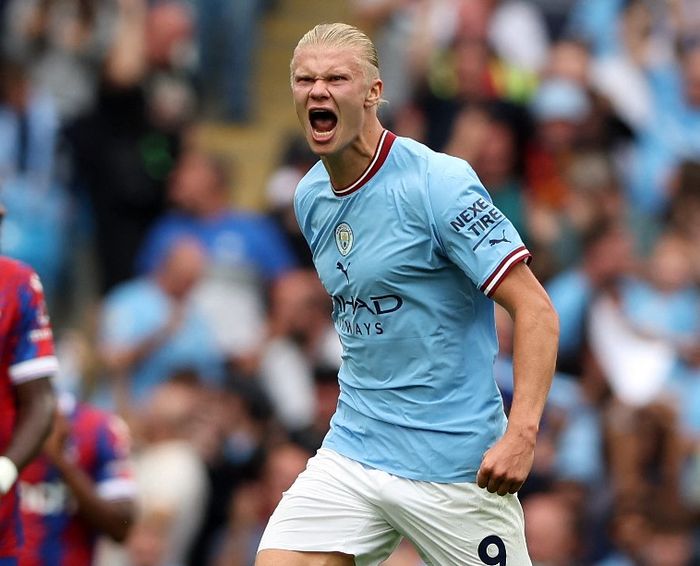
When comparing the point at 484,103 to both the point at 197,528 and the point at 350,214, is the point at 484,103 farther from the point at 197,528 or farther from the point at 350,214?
the point at 350,214

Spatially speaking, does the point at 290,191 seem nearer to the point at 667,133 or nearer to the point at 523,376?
the point at 667,133

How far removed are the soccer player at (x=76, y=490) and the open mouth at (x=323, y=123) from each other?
1.97m

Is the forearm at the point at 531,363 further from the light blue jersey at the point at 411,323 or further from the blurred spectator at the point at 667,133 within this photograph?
the blurred spectator at the point at 667,133

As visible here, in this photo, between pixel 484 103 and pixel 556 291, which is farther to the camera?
pixel 484 103

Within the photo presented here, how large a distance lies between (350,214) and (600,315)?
16.5 ft

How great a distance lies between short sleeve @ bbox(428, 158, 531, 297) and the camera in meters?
4.98

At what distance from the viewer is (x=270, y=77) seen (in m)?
13.1

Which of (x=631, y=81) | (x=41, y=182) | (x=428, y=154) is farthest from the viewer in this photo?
(x=631, y=81)

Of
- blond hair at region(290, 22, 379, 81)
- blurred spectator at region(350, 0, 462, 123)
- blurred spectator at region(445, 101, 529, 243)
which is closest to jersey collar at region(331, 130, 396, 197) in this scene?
blond hair at region(290, 22, 379, 81)

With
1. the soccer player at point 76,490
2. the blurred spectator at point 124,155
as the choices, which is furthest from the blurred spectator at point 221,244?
the soccer player at point 76,490

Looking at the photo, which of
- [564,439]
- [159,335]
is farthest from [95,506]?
[564,439]

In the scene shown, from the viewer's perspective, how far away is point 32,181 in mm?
10766

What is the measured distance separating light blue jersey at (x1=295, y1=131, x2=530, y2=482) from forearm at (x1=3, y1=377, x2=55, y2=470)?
1023 mm

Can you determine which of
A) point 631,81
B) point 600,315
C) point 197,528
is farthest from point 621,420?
point 631,81
